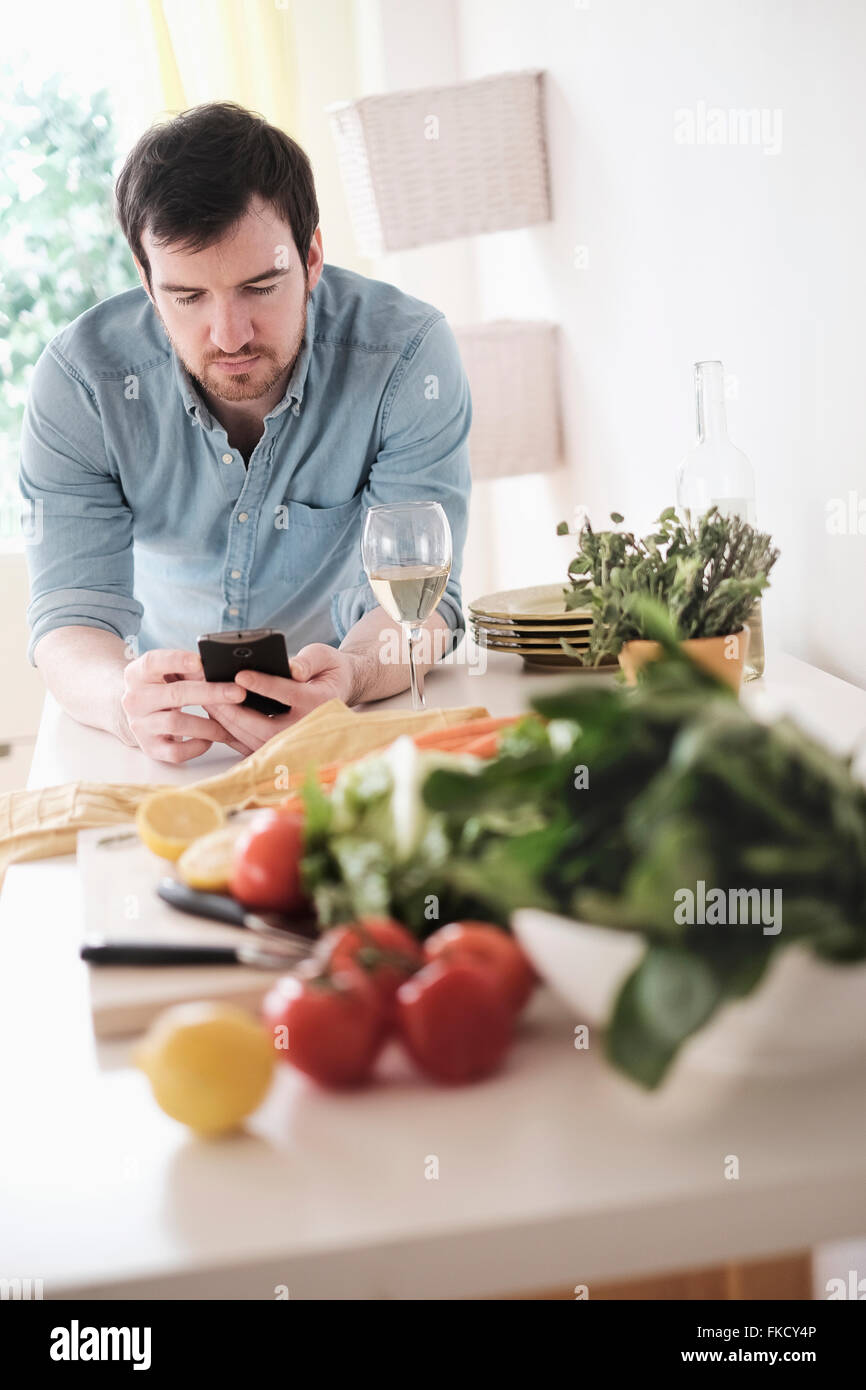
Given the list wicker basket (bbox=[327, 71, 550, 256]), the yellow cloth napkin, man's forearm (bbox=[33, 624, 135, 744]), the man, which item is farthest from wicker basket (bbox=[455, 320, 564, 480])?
the yellow cloth napkin

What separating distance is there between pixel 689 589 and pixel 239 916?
0.60m

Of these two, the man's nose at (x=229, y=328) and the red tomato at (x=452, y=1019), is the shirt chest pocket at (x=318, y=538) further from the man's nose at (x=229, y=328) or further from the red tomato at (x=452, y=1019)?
the red tomato at (x=452, y=1019)

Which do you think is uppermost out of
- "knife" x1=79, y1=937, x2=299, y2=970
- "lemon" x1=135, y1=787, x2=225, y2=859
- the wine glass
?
the wine glass

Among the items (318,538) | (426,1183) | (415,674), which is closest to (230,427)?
(318,538)

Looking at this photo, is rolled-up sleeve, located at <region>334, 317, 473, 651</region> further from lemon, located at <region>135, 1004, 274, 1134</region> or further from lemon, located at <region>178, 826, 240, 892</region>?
lemon, located at <region>135, 1004, 274, 1134</region>

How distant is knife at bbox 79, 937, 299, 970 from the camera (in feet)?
2.20

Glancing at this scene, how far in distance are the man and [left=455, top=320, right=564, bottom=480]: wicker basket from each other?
850mm

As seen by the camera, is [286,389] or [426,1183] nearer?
[426,1183]

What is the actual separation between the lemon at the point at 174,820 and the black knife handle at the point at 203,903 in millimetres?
53

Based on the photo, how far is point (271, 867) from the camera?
697 millimetres

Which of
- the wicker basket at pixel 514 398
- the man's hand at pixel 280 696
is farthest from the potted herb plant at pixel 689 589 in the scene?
the wicker basket at pixel 514 398

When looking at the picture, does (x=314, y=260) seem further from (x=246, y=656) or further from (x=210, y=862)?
(x=210, y=862)

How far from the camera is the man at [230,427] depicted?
4.68 ft

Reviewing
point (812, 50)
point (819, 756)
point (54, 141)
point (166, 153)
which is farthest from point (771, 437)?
point (54, 141)
